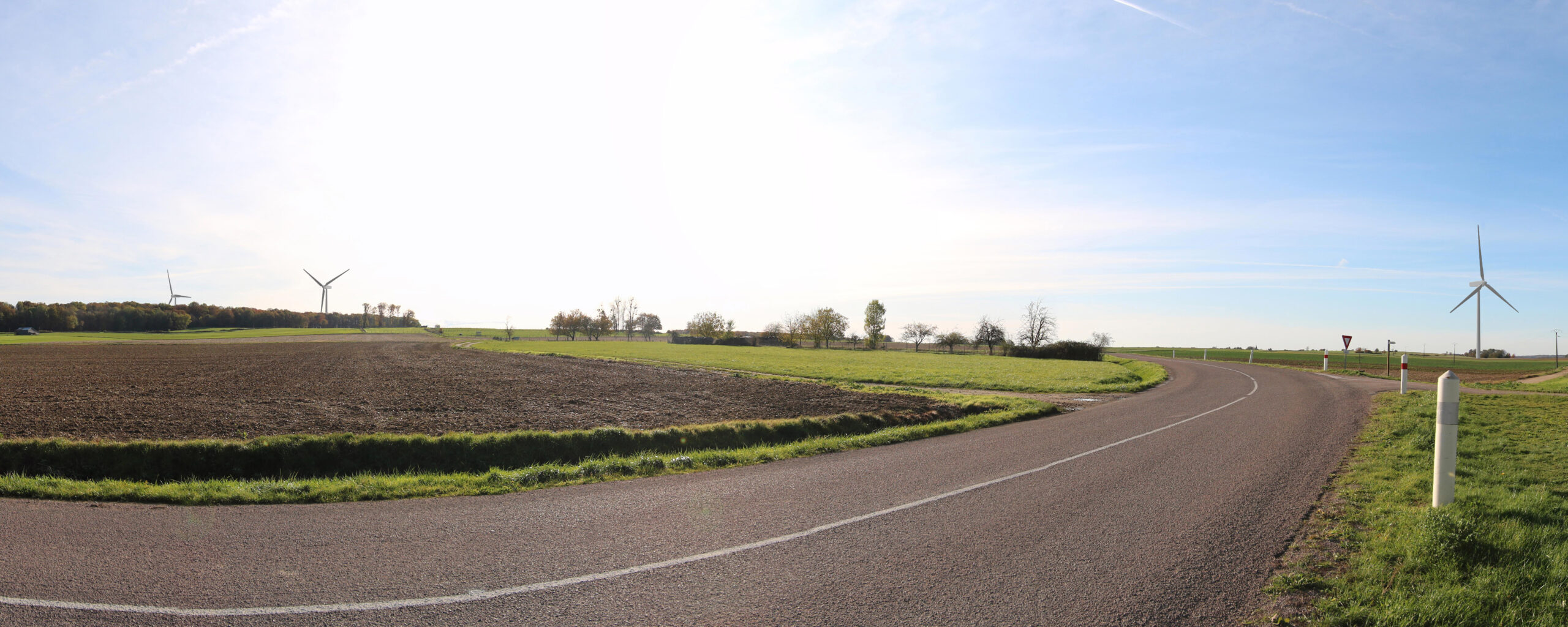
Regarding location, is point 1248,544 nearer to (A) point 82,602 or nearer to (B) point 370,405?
(A) point 82,602

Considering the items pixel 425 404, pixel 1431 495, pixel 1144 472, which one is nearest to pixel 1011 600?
pixel 1144 472

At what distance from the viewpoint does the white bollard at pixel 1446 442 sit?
6.51m

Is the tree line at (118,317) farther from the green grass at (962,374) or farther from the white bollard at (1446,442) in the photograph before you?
Answer: the white bollard at (1446,442)

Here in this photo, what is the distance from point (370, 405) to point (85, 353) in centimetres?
5470

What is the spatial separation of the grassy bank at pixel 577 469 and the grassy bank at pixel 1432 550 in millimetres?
7289

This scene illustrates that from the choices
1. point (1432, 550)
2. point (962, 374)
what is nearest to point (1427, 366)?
point (962, 374)

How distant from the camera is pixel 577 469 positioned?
9758mm

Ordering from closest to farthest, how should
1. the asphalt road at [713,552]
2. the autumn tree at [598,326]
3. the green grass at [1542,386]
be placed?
the asphalt road at [713,552], the green grass at [1542,386], the autumn tree at [598,326]

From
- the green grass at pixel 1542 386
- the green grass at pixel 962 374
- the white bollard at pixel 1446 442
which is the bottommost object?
the green grass at pixel 962 374

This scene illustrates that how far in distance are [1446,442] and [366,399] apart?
82.7 feet

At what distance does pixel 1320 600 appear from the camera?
464cm

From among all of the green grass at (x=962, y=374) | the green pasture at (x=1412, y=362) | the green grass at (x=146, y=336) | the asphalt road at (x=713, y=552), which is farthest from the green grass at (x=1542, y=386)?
the green grass at (x=146, y=336)

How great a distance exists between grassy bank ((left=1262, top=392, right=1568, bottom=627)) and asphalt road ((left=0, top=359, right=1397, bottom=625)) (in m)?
0.37

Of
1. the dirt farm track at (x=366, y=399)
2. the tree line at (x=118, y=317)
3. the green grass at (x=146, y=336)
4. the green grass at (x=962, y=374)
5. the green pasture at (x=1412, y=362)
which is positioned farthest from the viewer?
the tree line at (x=118, y=317)
